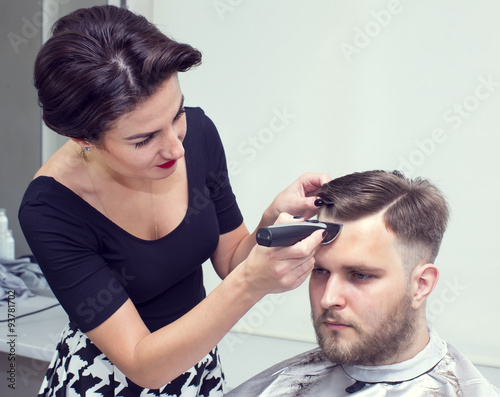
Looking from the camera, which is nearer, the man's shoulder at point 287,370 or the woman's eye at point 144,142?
the woman's eye at point 144,142

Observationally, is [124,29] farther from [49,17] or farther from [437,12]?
[49,17]

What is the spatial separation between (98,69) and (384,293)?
31.7 inches

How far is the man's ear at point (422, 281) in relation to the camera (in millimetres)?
1332

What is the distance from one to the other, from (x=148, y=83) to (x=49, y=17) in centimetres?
193

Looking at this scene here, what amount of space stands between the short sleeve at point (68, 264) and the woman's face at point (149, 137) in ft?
0.59

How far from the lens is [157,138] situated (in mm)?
1143

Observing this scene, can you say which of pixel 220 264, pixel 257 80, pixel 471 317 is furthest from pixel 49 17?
pixel 471 317

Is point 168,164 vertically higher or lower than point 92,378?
higher

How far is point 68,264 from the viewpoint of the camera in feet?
3.99

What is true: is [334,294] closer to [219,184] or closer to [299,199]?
[299,199]

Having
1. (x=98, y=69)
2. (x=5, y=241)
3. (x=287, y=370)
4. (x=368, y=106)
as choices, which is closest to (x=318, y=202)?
(x=287, y=370)

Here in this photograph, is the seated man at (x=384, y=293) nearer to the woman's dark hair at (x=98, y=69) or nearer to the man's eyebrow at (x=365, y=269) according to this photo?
the man's eyebrow at (x=365, y=269)

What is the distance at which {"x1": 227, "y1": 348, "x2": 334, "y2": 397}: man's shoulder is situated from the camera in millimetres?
1544

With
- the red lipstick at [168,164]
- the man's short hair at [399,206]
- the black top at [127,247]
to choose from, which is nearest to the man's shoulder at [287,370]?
the black top at [127,247]
